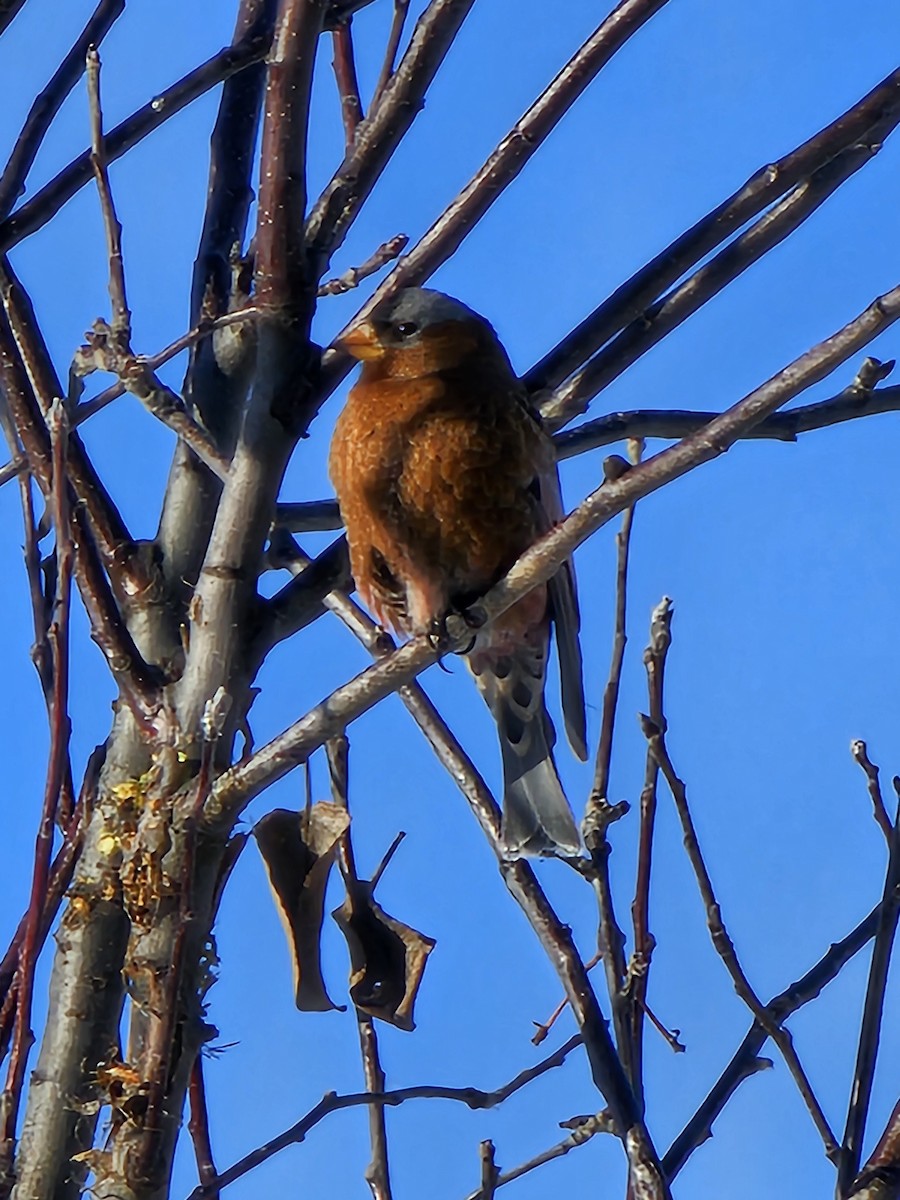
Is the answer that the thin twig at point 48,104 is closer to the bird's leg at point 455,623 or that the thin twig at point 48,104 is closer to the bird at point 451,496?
the bird at point 451,496

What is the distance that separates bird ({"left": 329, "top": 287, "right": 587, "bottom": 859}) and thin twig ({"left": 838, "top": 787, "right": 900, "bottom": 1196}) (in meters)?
1.03

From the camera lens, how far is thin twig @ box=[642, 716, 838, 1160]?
225cm

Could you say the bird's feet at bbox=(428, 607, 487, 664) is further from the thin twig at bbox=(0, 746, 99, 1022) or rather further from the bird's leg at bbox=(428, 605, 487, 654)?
the thin twig at bbox=(0, 746, 99, 1022)

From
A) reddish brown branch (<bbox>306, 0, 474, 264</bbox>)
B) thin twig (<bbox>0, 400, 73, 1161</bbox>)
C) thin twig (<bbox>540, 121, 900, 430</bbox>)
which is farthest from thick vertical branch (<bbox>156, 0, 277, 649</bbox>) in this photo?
thin twig (<bbox>0, 400, 73, 1161</bbox>)

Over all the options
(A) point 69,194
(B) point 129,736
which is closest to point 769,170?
(A) point 69,194

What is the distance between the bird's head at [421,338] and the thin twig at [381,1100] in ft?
5.27

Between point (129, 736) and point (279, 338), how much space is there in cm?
71

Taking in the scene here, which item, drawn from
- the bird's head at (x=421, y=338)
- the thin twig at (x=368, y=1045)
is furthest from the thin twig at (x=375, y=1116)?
the bird's head at (x=421, y=338)

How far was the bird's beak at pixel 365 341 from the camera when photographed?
3168 mm

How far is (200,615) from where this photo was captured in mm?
2414

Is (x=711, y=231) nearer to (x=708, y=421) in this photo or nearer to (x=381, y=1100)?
(x=708, y=421)

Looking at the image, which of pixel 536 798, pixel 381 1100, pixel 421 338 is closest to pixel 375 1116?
pixel 381 1100

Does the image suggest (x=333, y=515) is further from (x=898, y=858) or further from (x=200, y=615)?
(x=898, y=858)

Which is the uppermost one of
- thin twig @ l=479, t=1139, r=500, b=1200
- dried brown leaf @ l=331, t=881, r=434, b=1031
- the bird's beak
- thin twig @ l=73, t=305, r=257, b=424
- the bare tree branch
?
the bird's beak
